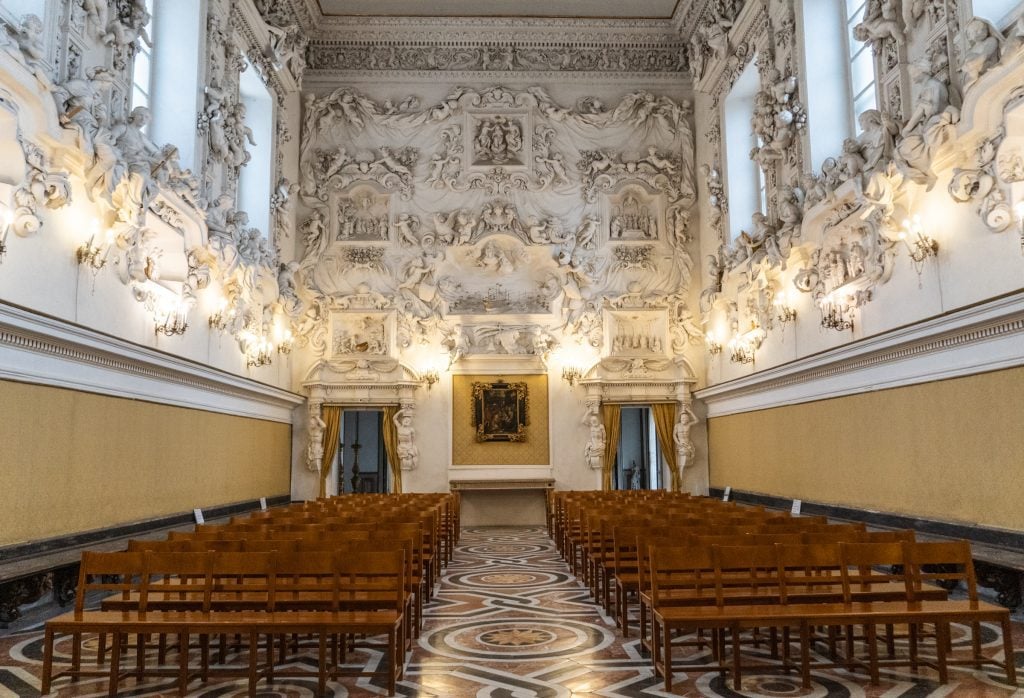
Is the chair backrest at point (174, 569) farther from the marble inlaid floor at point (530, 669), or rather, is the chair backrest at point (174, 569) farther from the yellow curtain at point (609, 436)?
the yellow curtain at point (609, 436)

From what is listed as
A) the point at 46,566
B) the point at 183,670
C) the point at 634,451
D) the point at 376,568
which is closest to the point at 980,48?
the point at 376,568

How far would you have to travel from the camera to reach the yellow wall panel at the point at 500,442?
17.9m

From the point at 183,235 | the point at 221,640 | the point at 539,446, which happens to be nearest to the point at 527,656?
the point at 221,640

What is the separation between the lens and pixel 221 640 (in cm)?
576

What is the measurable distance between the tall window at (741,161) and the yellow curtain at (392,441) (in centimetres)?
825

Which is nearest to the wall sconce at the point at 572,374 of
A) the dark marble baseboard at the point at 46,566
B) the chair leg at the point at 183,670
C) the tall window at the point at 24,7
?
the dark marble baseboard at the point at 46,566

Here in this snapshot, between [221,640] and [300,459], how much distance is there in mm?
12525

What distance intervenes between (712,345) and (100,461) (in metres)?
12.3

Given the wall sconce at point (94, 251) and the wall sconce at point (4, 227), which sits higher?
the wall sconce at point (94, 251)

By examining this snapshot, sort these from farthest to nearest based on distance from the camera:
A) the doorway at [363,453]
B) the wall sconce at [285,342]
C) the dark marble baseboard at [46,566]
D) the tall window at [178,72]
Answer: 1. the doorway at [363,453]
2. the wall sconce at [285,342]
3. the tall window at [178,72]
4. the dark marble baseboard at [46,566]

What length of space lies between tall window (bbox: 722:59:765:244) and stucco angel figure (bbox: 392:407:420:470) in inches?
312

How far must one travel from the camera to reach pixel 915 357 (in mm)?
9258

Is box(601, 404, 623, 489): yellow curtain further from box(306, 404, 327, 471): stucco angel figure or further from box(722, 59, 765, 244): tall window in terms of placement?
box(306, 404, 327, 471): stucco angel figure

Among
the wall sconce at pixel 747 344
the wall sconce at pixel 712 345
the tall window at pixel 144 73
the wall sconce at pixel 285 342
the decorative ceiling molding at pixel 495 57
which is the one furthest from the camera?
the decorative ceiling molding at pixel 495 57
